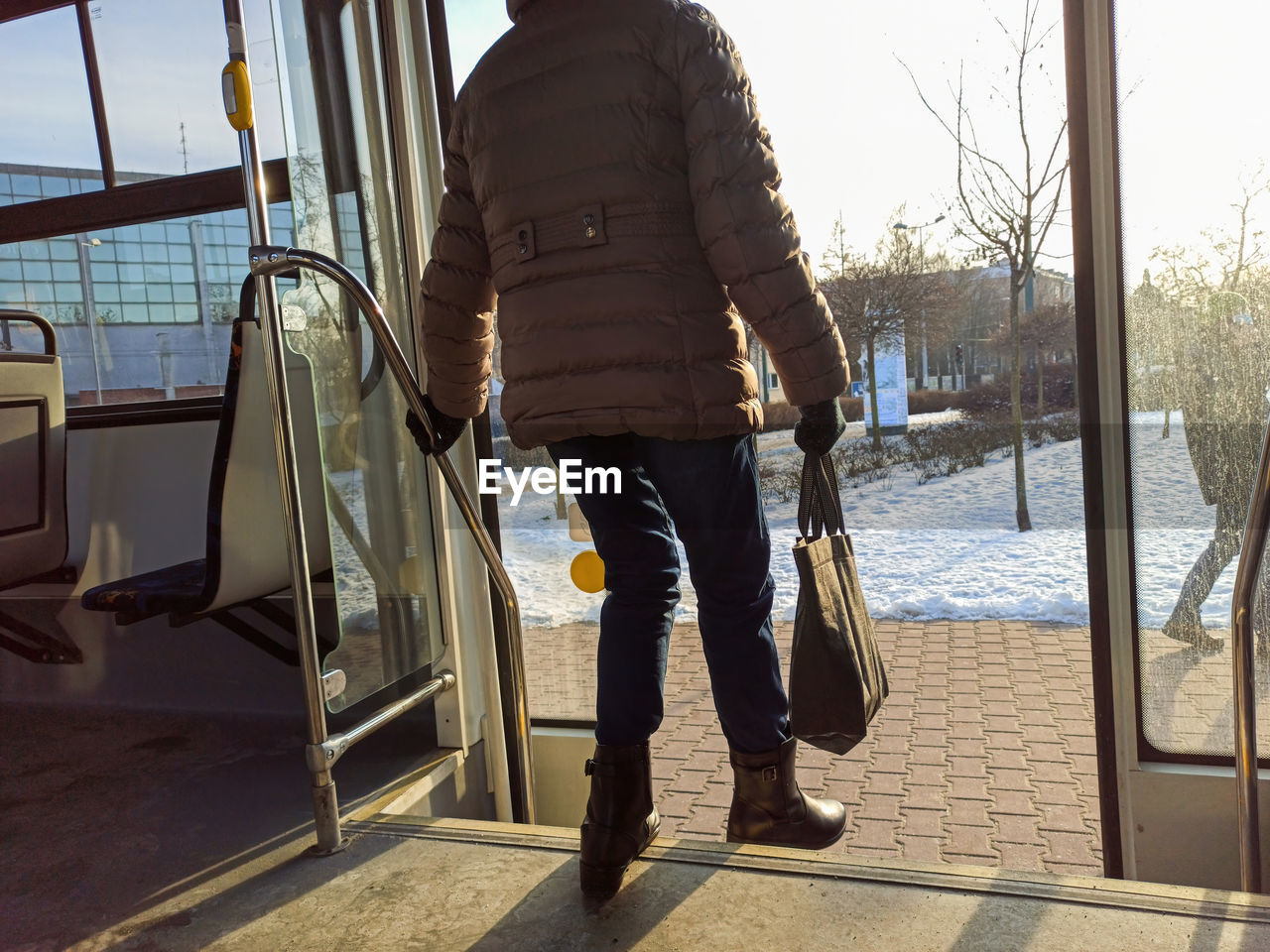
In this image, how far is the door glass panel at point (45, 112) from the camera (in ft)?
10.8

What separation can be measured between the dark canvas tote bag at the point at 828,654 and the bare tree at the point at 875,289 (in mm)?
1201

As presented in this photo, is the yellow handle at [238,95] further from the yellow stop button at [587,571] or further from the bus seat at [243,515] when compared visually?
the yellow stop button at [587,571]

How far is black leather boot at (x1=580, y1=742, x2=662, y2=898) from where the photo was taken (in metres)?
1.55

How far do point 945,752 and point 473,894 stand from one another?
1916mm

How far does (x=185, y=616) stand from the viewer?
227cm

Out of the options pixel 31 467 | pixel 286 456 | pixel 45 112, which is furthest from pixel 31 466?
pixel 45 112

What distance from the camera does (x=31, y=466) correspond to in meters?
2.59

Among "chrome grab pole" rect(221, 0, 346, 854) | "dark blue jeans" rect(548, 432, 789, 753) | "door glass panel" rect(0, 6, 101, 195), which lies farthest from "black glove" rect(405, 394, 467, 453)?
"door glass panel" rect(0, 6, 101, 195)

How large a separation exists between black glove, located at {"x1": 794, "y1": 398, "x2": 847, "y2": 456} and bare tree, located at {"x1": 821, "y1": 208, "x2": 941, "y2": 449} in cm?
121

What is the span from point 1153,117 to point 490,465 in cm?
181

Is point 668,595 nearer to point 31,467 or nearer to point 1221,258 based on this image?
point 1221,258

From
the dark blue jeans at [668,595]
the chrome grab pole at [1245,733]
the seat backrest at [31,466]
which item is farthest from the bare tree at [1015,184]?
the seat backrest at [31,466]

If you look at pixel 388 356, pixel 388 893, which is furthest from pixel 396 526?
pixel 388 893

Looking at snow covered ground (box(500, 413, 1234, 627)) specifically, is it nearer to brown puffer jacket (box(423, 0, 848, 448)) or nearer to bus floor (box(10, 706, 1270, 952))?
bus floor (box(10, 706, 1270, 952))
